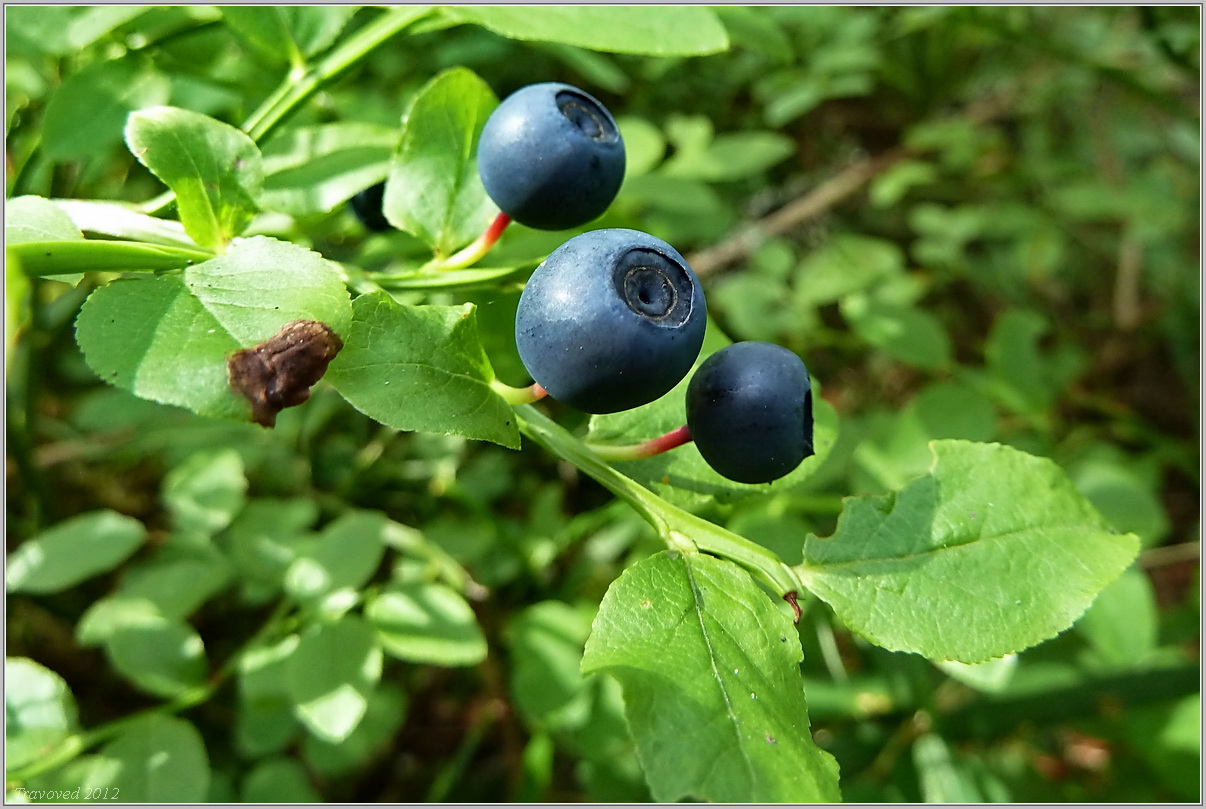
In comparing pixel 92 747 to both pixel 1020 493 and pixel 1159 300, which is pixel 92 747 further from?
pixel 1159 300

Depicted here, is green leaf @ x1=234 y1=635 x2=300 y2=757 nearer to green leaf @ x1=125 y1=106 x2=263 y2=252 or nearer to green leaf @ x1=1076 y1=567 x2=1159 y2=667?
green leaf @ x1=125 y1=106 x2=263 y2=252

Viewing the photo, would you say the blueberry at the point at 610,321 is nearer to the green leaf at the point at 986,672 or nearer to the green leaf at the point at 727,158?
the green leaf at the point at 986,672

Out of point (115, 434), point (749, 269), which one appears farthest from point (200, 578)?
point (749, 269)

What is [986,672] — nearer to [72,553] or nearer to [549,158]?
[549,158]

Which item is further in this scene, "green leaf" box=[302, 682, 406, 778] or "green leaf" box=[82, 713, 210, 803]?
"green leaf" box=[302, 682, 406, 778]

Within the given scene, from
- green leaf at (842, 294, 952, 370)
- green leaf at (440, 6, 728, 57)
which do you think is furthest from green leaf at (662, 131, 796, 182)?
green leaf at (440, 6, 728, 57)

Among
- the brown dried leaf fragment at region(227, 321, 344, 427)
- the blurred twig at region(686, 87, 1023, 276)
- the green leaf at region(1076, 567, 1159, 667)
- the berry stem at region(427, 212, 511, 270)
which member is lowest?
the green leaf at region(1076, 567, 1159, 667)
